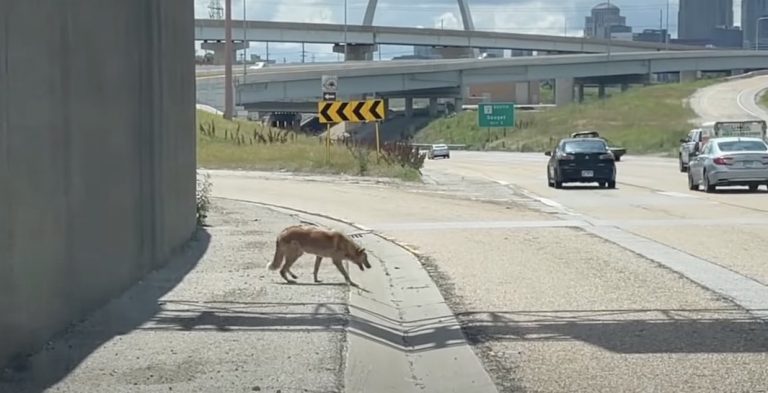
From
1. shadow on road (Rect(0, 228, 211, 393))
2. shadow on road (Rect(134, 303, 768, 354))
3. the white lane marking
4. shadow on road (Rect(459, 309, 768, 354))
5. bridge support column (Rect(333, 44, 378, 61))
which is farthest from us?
bridge support column (Rect(333, 44, 378, 61))

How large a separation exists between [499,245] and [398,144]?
28866 millimetres

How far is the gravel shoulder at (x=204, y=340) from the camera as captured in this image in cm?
802

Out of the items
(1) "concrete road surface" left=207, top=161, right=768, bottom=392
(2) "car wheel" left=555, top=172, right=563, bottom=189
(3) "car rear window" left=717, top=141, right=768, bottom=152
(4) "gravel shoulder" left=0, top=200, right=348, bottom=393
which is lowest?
(2) "car wheel" left=555, top=172, right=563, bottom=189

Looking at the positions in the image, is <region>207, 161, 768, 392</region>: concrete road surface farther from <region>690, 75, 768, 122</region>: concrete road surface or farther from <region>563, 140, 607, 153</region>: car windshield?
<region>690, 75, 768, 122</region>: concrete road surface

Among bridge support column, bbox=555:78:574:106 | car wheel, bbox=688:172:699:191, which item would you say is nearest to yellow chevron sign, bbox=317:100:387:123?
car wheel, bbox=688:172:699:191

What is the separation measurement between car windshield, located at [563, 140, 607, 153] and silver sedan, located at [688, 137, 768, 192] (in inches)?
188

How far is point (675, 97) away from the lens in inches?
4419

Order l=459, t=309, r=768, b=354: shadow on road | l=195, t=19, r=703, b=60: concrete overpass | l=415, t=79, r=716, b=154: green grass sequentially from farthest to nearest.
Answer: l=195, t=19, r=703, b=60: concrete overpass → l=415, t=79, r=716, b=154: green grass → l=459, t=309, r=768, b=354: shadow on road

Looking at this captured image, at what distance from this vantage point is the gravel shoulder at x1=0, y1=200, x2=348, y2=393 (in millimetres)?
8023

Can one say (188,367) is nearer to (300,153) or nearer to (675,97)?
(300,153)

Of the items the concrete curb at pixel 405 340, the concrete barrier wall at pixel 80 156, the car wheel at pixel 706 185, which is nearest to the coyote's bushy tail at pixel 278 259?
the concrete curb at pixel 405 340

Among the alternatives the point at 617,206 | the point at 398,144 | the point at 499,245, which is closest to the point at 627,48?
the point at 398,144

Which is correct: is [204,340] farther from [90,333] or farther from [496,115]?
[496,115]

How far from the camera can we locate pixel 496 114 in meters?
102
